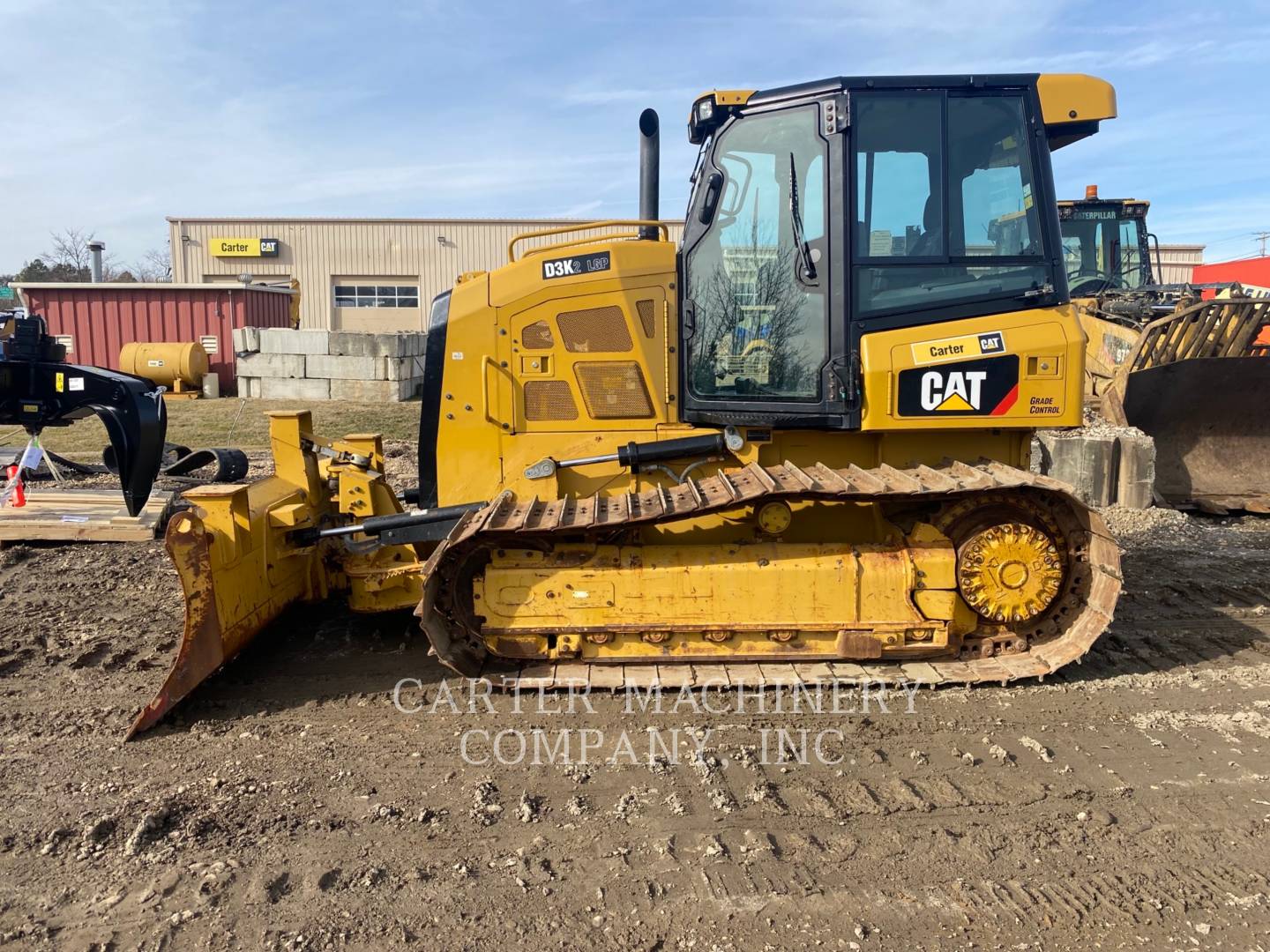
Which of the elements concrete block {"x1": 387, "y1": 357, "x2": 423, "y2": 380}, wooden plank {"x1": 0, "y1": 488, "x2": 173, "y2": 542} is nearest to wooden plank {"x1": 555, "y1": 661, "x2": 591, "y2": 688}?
wooden plank {"x1": 0, "y1": 488, "x2": 173, "y2": 542}

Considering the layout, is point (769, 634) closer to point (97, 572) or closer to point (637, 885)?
point (637, 885)

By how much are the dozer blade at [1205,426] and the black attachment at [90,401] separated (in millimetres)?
8392

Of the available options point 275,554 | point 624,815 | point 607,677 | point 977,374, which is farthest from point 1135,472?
point 275,554

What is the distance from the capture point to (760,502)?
14.6ft

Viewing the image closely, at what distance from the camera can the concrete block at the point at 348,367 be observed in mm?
16469

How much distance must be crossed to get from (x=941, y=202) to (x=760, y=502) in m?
1.64

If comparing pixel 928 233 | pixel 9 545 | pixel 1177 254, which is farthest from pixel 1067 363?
pixel 1177 254

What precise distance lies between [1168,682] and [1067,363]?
1669mm

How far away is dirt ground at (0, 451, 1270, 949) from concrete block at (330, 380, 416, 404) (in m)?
12.0

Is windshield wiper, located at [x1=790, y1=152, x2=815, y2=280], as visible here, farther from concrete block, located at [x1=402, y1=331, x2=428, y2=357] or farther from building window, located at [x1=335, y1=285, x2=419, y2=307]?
building window, located at [x1=335, y1=285, x2=419, y2=307]

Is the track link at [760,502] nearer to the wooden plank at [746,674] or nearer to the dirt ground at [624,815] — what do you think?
the wooden plank at [746,674]

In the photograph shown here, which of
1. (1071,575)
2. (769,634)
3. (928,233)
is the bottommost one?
(769,634)

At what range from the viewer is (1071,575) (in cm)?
441

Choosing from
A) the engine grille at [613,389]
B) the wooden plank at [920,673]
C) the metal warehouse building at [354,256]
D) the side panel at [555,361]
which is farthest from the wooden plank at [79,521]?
the metal warehouse building at [354,256]
